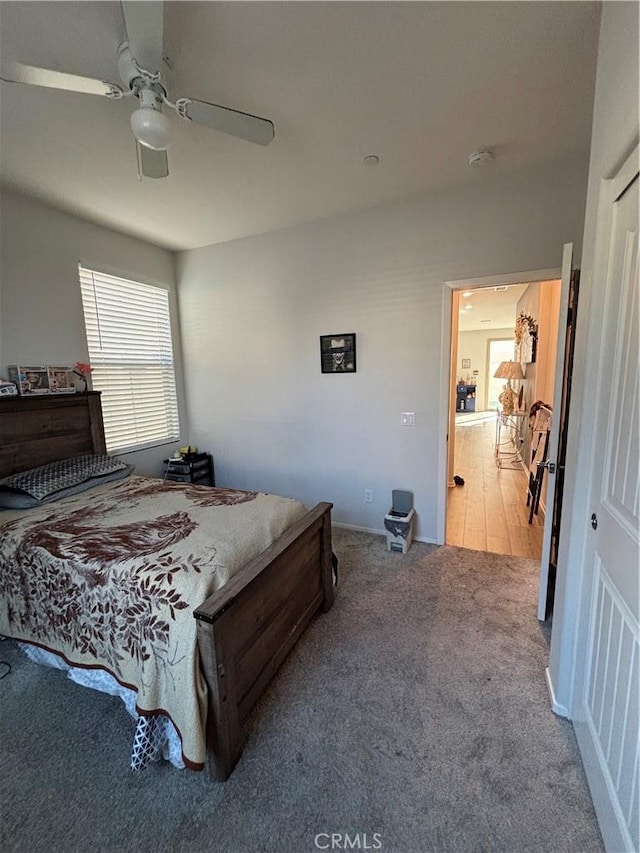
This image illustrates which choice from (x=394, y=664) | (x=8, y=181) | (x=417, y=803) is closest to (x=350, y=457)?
(x=394, y=664)

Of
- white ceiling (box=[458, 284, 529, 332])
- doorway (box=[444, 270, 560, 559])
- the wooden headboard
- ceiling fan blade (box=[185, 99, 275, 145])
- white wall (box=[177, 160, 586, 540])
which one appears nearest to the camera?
ceiling fan blade (box=[185, 99, 275, 145])

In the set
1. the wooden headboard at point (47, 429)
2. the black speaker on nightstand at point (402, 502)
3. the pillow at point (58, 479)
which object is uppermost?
the wooden headboard at point (47, 429)

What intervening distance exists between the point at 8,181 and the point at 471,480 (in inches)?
208

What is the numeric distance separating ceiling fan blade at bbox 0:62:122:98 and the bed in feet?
5.80

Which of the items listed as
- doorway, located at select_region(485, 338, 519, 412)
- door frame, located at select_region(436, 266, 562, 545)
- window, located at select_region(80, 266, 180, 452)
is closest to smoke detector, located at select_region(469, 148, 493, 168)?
door frame, located at select_region(436, 266, 562, 545)

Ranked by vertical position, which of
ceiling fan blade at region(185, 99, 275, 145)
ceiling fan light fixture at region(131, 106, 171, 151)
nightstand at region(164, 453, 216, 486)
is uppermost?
ceiling fan blade at region(185, 99, 275, 145)

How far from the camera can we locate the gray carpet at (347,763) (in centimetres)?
114

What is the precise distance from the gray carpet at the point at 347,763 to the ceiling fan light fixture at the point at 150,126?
240 cm

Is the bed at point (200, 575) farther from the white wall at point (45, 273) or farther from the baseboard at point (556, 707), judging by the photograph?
the baseboard at point (556, 707)

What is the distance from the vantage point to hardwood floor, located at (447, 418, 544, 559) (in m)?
3.03

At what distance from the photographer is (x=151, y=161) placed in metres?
1.65

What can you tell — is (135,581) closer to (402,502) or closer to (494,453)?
(402,502)

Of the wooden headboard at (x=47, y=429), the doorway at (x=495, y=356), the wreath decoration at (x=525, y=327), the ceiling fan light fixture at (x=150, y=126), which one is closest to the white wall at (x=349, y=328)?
the wooden headboard at (x=47, y=429)

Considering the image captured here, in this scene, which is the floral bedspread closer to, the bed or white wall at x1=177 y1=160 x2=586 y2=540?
the bed
